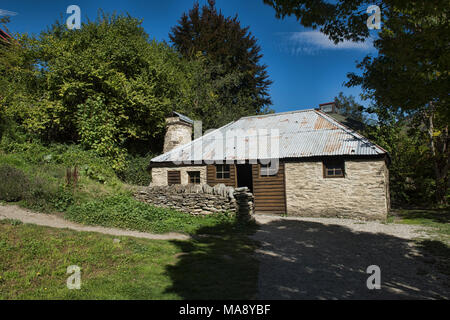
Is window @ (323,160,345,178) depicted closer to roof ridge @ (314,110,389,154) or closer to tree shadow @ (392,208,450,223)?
roof ridge @ (314,110,389,154)

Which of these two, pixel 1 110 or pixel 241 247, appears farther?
pixel 1 110

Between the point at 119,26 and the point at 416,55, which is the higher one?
the point at 119,26

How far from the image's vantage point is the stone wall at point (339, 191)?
40.0ft

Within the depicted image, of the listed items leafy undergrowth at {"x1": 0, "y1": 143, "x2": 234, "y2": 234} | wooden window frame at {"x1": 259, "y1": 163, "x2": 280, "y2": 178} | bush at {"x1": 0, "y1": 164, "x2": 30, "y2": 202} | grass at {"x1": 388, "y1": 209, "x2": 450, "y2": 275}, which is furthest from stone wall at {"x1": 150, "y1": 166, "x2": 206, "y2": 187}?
grass at {"x1": 388, "y1": 209, "x2": 450, "y2": 275}

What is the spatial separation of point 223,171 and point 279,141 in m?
3.61

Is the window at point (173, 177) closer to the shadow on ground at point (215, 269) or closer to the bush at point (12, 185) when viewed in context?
the bush at point (12, 185)

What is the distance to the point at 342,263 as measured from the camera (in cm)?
625

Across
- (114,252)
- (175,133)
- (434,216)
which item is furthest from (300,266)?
(175,133)

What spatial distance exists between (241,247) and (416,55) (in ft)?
18.2

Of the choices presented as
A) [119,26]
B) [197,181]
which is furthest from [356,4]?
[119,26]

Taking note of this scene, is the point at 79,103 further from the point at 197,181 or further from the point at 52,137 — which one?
the point at 197,181

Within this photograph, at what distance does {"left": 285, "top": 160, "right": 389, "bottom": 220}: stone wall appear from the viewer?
12180 millimetres

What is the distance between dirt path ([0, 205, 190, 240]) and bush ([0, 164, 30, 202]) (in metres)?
0.70

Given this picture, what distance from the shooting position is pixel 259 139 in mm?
15953
